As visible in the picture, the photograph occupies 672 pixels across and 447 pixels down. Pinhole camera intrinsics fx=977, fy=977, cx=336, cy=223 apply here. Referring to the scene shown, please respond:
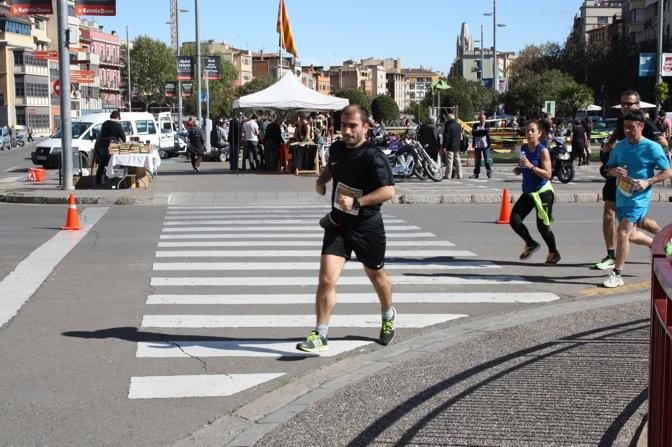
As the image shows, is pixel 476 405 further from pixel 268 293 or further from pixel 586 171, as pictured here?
pixel 586 171

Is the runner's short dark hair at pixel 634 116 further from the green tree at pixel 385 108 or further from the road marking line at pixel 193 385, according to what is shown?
the green tree at pixel 385 108

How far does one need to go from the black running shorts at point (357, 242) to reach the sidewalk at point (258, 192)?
1344 centimetres

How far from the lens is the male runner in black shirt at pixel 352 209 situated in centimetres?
730

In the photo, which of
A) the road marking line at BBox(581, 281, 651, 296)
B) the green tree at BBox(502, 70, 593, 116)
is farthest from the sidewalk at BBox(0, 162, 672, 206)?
the green tree at BBox(502, 70, 593, 116)

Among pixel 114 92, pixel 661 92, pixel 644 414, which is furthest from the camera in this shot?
pixel 114 92

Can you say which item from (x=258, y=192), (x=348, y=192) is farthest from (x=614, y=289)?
(x=258, y=192)

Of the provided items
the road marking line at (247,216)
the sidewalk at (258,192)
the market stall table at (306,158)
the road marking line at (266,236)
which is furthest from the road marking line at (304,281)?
the market stall table at (306,158)

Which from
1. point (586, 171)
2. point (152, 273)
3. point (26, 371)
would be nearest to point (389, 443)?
point (26, 371)

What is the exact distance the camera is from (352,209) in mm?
7293

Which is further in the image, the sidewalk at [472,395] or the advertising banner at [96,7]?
the advertising banner at [96,7]

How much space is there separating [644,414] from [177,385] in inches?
121

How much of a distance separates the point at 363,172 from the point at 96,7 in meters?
16.9

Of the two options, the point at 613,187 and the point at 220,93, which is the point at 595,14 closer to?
the point at 220,93

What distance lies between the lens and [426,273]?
37.1 ft
